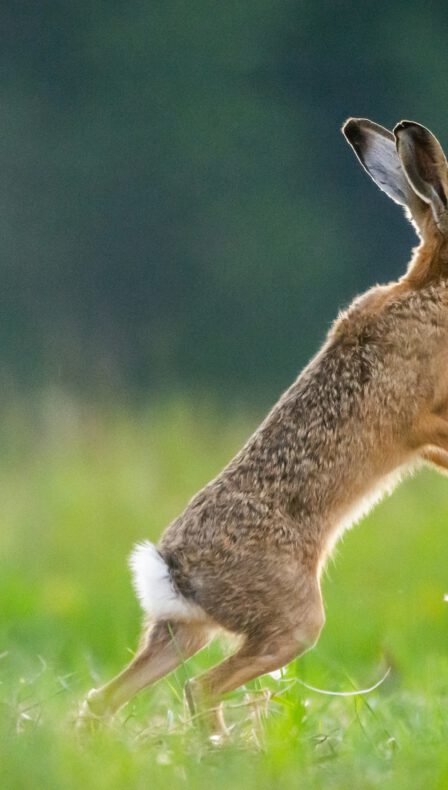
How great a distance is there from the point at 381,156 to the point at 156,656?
1.94 metres

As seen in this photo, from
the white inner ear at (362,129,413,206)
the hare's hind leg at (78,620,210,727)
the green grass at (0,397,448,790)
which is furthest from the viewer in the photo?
the white inner ear at (362,129,413,206)

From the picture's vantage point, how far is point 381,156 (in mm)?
5297

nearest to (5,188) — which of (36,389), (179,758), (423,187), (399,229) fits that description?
(399,229)

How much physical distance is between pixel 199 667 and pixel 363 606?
1.73m

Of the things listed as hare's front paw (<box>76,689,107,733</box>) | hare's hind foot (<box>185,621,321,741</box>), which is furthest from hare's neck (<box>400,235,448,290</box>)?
hare's front paw (<box>76,689,107,733</box>)

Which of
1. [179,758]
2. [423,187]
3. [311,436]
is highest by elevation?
[423,187]

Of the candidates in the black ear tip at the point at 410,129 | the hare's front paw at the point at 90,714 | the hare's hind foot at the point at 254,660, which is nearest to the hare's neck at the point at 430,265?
the black ear tip at the point at 410,129

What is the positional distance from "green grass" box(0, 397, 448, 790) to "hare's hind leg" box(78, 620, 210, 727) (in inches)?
1.8

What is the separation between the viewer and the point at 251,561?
429cm

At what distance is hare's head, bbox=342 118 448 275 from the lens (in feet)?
16.0

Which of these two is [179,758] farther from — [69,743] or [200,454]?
[200,454]

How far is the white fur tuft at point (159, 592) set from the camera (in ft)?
14.0

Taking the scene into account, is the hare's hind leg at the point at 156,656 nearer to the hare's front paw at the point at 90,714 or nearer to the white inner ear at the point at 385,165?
the hare's front paw at the point at 90,714

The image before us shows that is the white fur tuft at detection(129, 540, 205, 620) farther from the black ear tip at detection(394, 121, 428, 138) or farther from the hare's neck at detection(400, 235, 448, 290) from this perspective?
the black ear tip at detection(394, 121, 428, 138)
